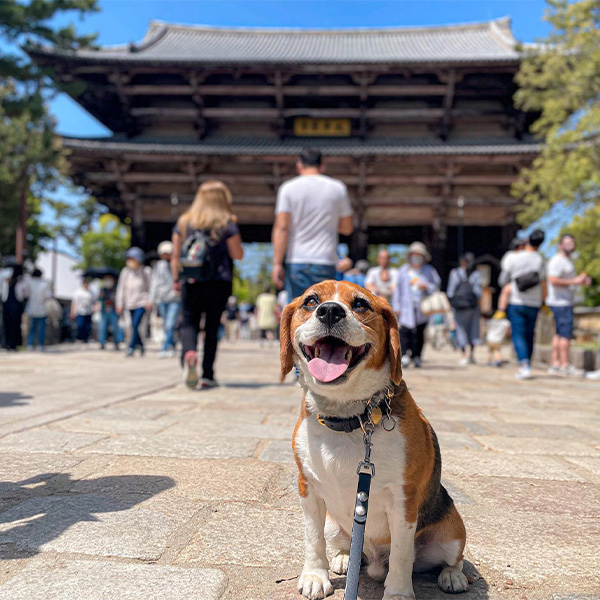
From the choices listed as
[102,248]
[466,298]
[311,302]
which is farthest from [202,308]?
[102,248]

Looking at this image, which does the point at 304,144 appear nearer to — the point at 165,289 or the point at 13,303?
the point at 165,289

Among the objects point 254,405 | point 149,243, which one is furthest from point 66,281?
point 254,405

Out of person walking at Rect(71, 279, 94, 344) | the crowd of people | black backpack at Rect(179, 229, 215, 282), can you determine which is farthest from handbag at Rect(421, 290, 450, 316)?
person walking at Rect(71, 279, 94, 344)

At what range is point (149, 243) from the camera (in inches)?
701

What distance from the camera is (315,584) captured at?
4.80ft

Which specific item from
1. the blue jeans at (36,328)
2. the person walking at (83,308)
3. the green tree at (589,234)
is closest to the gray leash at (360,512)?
the blue jeans at (36,328)

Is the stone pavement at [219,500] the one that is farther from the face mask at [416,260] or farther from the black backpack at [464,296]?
the black backpack at [464,296]

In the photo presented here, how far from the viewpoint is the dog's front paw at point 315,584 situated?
1.46 meters

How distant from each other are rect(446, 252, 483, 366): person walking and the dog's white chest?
7.69 metres

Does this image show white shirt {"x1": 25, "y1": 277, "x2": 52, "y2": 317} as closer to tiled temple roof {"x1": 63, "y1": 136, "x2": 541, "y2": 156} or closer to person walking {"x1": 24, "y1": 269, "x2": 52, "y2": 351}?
person walking {"x1": 24, "y1": 269, "x2": 52, "y2": 351}

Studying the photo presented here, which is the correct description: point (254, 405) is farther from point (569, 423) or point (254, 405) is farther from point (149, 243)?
point (149, 243)

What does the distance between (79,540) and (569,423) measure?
339cm

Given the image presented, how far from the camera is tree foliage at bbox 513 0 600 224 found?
10.8 metres

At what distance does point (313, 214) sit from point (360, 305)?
128 inches
